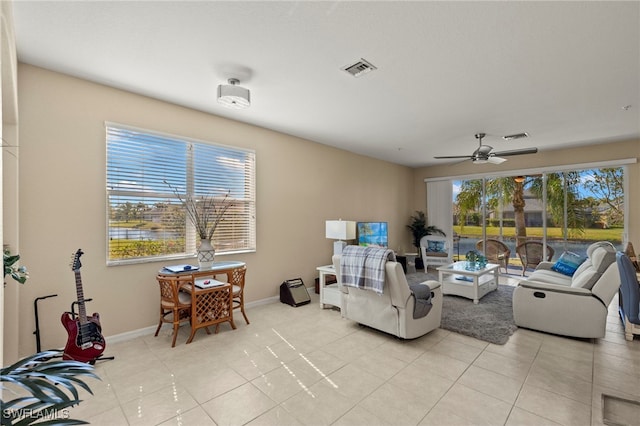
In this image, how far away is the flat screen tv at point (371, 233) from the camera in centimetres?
604

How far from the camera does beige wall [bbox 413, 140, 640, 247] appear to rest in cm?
525

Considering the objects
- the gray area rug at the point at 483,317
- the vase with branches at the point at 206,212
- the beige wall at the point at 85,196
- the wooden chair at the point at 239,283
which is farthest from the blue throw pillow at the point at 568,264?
the vase with branches at the point at 206,212

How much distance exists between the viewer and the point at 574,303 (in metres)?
3.18

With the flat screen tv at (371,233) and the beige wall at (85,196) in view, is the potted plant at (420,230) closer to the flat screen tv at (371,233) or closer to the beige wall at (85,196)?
the flat screen tv at (371,233)

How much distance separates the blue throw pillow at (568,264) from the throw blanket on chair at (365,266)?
3.30 metres

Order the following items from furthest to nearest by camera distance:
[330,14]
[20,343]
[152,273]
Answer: [152,273]
[20,343]
[330,14]

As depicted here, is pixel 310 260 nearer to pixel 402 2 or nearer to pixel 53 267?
pixel 53 267

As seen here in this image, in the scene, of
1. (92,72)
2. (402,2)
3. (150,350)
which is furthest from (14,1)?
(150,350)

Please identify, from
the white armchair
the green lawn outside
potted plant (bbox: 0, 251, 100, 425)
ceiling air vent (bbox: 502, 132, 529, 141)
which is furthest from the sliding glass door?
potted plant (bbox: 0, 251, 100, 425)

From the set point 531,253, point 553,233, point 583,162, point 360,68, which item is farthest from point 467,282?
point 360,68

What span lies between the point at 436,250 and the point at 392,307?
4699 millimetres

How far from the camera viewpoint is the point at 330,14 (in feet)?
6.98

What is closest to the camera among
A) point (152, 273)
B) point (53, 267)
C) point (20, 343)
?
point (20, 343)

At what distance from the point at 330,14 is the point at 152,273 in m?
3.20
